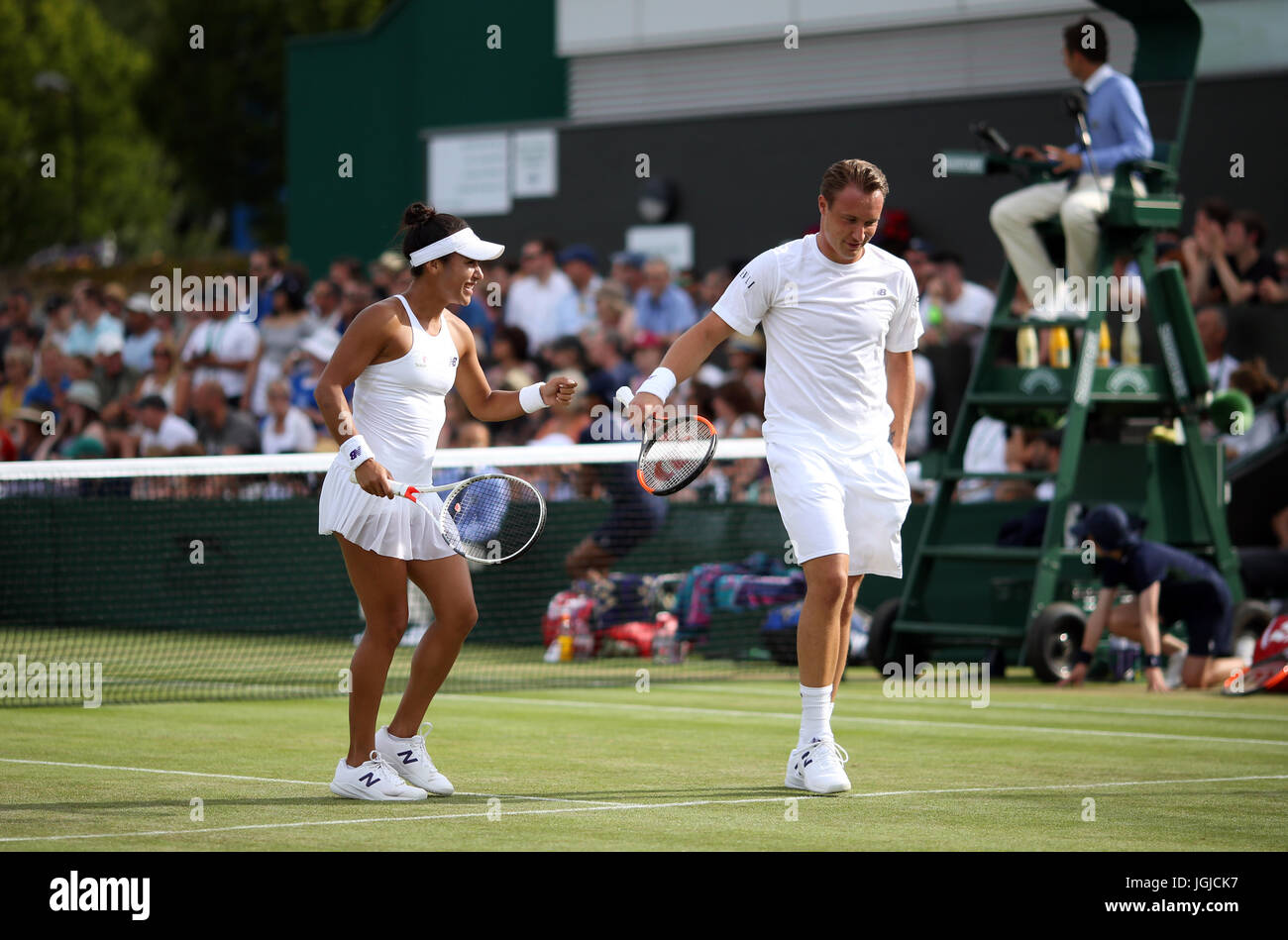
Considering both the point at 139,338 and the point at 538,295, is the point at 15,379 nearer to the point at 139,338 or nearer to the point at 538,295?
the point at 139,338

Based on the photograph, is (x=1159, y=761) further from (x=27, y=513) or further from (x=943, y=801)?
(x=27, y=513)

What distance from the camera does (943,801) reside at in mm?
7605

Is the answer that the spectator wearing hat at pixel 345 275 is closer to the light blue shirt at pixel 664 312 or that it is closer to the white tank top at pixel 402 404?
the light blue shirt at pixel 664 312

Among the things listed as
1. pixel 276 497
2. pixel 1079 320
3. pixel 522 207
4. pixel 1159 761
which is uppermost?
pixel 522 207

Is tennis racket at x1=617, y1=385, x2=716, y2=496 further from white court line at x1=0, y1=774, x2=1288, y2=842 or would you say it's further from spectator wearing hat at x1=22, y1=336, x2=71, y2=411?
spectator wearing hat at x1=22, y1=336, x2=71, y2=411

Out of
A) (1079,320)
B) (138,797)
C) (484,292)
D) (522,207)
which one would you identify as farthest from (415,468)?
(522,207)

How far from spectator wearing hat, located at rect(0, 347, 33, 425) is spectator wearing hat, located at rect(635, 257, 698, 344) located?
6.83m

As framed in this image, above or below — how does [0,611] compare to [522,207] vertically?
below

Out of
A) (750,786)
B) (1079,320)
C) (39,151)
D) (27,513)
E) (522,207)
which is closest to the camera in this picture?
(750,786)

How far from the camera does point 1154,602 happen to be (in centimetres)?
1256

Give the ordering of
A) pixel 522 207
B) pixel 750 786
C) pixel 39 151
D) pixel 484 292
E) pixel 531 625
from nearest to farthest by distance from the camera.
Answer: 1. pixel 750 786
2. pixel 531 625
3. pixel 484 292
4. pixel 522 207
5. pixel 39 151

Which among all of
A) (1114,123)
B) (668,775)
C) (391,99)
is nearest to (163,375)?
(391,99)

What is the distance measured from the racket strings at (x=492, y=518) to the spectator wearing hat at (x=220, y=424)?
10237 mm

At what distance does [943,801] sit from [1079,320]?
6019 mm
